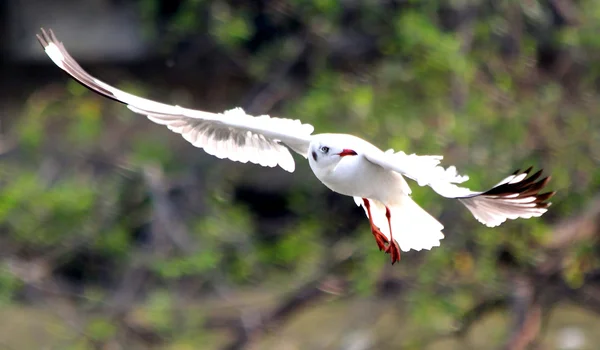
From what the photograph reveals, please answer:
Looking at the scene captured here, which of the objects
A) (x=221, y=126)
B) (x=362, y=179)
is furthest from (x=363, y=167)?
(x=221, y=126)

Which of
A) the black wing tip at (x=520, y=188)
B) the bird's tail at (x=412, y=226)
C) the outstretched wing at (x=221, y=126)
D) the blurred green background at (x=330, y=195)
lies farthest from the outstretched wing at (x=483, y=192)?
the blurred green background at (x=330, y=195)

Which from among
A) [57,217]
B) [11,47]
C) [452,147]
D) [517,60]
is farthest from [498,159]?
[11,47]

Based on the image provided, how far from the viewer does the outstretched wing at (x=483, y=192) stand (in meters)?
2.39

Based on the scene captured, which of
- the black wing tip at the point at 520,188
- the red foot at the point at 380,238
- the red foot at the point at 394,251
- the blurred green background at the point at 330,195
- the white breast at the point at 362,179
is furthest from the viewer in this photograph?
the blurred green background at the point at 330,195

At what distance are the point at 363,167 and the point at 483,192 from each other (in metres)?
0.43

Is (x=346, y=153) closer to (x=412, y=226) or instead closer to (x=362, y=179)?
(x=362, y=179)

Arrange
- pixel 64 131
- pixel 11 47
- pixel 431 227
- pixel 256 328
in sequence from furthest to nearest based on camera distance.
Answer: pixel 11 47, pixel 64 131, pixel 256 328, pixel 431 227

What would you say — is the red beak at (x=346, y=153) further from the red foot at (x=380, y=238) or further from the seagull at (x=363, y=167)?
the red foot at (x=380, y=238)

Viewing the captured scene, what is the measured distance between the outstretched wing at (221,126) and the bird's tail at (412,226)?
0.29 metres

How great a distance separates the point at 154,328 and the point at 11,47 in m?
2.95

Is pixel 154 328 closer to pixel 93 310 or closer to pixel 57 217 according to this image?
pixel 93 310

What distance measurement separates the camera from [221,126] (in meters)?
3.17

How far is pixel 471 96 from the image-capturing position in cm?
458

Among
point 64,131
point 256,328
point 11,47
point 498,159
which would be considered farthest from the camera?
point 11,47
